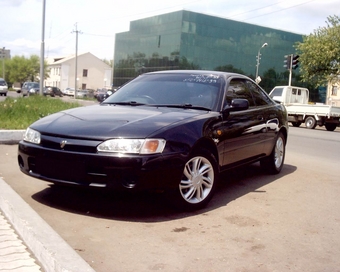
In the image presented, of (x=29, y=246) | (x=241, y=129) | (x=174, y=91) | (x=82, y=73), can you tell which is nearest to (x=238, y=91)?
(x=241, y=129)

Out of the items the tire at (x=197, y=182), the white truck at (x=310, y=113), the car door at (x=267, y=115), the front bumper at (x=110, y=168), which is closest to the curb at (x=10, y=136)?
the front bumper at (x=110, y=168)

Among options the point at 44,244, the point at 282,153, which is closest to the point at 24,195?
the point at 44,244

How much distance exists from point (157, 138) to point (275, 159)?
11.0 ft

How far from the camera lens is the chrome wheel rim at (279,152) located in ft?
23.6

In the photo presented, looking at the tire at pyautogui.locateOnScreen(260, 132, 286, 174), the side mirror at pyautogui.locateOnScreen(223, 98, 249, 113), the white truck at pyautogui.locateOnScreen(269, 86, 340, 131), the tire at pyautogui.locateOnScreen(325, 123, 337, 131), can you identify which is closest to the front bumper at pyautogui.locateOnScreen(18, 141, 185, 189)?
the side mirror at pyautogui.locateOnScreen(223, 98, 249, 113)

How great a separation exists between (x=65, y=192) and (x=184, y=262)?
231 cm

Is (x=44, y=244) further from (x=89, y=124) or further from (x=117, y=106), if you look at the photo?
(x=117, y=106)

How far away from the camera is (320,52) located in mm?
32812

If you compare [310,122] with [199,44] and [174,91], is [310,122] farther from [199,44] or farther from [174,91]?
[199,44]

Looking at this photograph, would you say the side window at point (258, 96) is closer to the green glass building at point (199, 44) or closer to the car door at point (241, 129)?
the car door at point (241, 129)

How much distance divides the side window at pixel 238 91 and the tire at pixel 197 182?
3.27 feet

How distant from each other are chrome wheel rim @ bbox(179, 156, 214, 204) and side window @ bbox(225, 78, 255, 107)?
1.05 meters

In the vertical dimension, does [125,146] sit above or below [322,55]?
below

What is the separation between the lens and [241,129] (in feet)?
18.9
